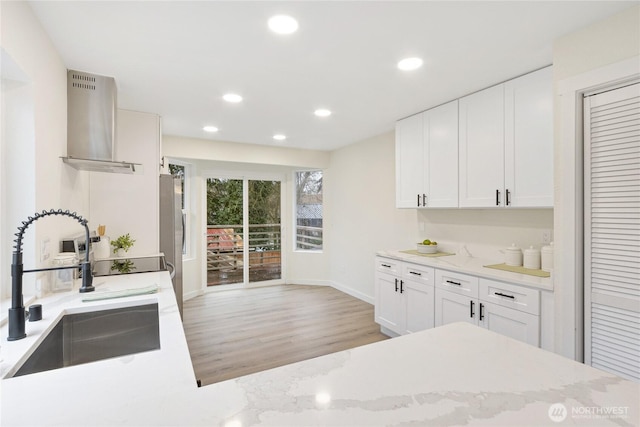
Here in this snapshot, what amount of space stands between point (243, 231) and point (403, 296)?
3261 mm

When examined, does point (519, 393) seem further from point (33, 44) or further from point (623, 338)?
point (33, 44)

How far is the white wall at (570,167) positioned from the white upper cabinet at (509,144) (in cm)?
28

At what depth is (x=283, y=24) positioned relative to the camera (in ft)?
5.85

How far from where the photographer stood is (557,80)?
1.98 meters

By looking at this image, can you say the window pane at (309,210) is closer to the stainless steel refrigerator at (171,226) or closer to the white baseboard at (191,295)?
the white baseboard at (191,295)

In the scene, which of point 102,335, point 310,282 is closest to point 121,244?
point 102,335

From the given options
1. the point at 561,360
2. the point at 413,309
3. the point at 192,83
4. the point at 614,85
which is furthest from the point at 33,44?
the point at 413,309

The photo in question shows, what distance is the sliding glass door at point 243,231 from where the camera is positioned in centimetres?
537

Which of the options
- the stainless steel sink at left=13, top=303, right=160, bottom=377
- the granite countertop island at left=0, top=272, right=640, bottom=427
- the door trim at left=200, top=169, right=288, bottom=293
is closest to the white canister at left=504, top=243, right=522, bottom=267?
the granite countertop island at left=0, top=272, right=640, bottom=427

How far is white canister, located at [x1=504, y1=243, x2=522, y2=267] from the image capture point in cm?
268

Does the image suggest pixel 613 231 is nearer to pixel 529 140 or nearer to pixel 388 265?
pixel 529 140

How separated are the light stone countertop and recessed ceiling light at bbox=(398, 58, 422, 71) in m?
1.62

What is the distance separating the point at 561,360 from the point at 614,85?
1.66 m

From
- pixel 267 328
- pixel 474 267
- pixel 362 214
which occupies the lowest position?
pixel 267 328
